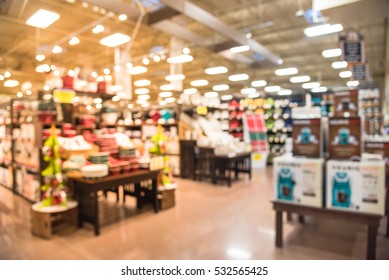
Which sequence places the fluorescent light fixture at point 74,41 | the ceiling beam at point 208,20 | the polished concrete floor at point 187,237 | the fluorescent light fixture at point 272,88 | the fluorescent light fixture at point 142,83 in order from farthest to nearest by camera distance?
the fluorescent light fixture at point 272,88 → the fluorescent light fixture at point 142,83 → the fluorescent light fixture at point 74,41 → the ceiling beam at point 208,20 → the polished concrete floor at point 187,237

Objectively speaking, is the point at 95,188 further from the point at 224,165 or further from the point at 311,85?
A: the point at 311,85

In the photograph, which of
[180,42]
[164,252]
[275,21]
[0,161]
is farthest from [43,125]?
[275,21]

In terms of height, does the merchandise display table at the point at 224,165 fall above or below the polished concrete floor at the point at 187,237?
above

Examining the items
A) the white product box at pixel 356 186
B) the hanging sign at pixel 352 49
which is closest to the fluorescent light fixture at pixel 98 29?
the hanging sign at pixel 352 49

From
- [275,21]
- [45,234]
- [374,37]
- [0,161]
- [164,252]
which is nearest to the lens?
[164,252]

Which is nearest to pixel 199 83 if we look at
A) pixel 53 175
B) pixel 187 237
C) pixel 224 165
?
pixel 224 165

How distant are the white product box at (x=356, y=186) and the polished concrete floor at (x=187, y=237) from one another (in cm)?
50

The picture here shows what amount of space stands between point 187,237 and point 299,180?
130 centimetres

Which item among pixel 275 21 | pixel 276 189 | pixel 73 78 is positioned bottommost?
pixel 276 189

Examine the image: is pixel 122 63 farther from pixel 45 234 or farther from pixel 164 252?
pixel 164 252

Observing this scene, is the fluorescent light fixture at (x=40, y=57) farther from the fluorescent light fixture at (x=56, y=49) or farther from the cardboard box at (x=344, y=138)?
the cardboard box at (x=344, y=138)

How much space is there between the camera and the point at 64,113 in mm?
4059

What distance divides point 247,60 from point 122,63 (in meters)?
3.48

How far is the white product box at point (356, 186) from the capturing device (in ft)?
7.66
